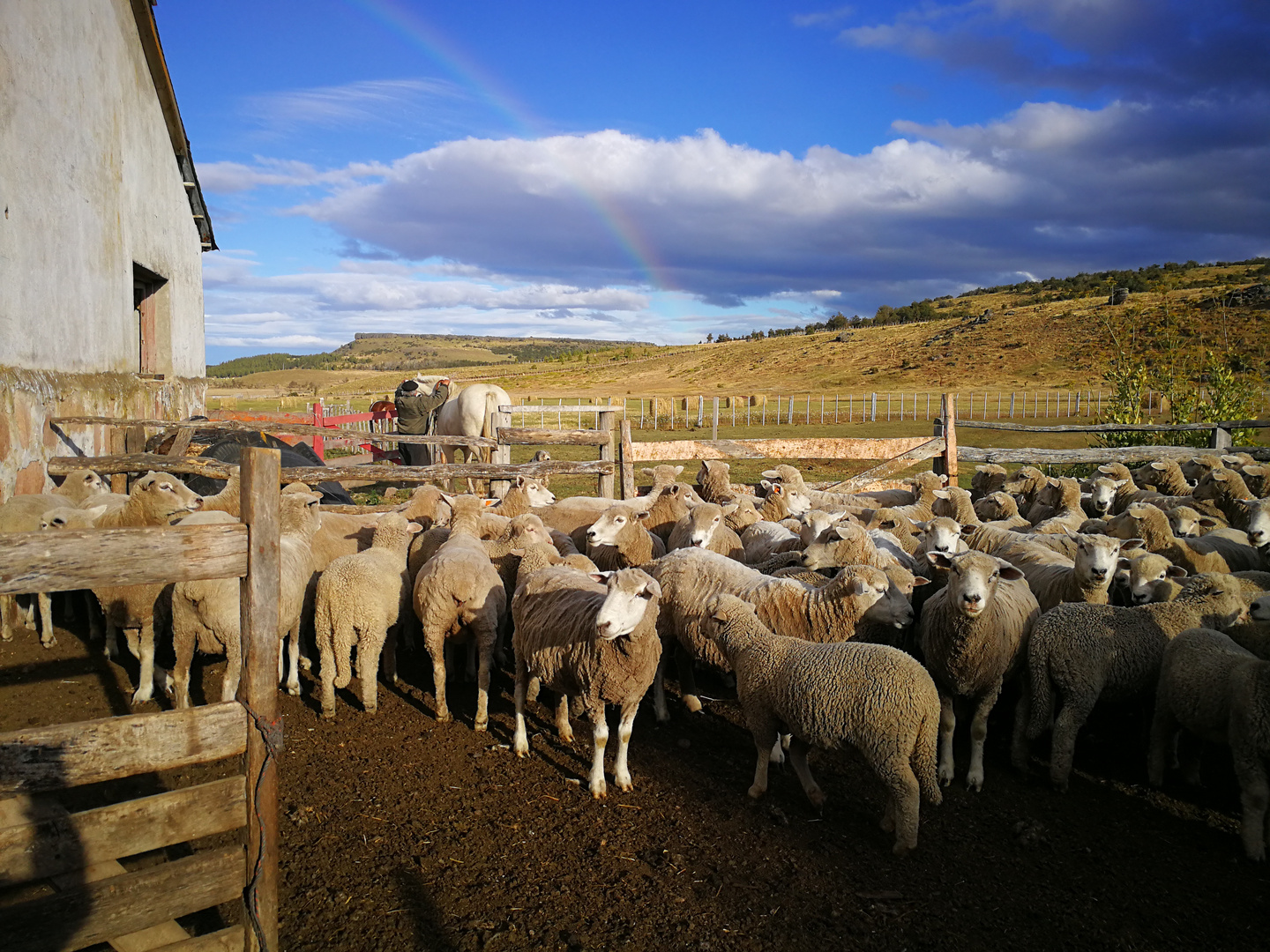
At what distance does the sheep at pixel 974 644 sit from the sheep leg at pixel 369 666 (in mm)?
4383

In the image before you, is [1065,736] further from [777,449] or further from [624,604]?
[777,449]

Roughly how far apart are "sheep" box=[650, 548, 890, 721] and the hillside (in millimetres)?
38526

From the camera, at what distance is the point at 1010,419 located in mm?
42625

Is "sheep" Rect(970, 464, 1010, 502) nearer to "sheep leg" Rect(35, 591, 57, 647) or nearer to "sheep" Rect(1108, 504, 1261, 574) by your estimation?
"sheep" Rect(1108, 504, 1261, 574)

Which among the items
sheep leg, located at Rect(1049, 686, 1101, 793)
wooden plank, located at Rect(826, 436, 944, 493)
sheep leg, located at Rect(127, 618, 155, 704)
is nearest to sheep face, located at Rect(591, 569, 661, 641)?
sheep leg, located at Rect(1049, 686, 1101, 793)

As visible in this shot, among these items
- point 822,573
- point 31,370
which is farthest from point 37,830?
point 31,370

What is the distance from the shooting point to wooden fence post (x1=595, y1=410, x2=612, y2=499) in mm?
12156

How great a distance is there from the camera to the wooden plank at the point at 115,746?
2842 mm

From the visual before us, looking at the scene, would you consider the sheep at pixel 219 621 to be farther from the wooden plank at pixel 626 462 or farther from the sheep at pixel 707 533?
the wooden plank at pixel 626 462

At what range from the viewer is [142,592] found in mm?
6238

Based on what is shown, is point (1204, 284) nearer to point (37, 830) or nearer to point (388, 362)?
point (37, 830)

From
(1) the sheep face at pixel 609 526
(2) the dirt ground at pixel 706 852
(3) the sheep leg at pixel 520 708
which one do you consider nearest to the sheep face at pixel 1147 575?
(2) the dirt ground at pixel 706 852

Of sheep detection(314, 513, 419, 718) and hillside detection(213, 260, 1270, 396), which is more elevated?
hillside detection(213, 260, 1270, 396)

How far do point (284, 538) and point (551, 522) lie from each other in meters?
3.44
